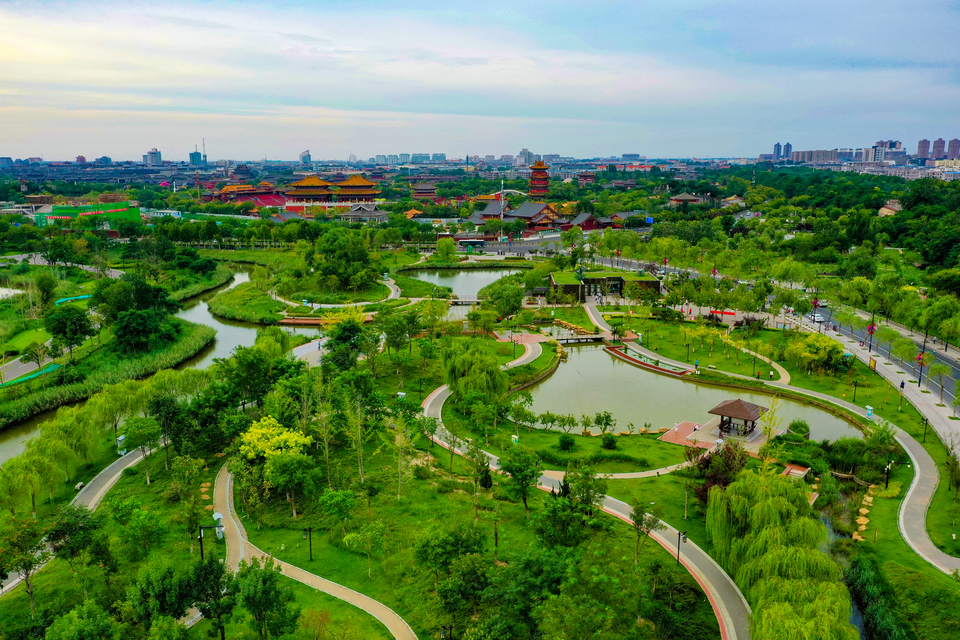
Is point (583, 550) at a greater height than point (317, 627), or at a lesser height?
greater

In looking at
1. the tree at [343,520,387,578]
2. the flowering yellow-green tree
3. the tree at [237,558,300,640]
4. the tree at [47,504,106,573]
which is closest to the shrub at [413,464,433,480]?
the flowering yellow-green tree

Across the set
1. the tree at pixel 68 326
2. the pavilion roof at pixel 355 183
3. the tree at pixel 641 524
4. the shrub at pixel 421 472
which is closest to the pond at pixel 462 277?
the tree at pixel 68 326

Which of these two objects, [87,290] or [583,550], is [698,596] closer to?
[583,550]

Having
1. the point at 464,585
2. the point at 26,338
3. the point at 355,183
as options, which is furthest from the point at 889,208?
the point at 26,338

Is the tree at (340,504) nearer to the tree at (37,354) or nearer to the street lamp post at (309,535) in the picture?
the street lamp post at (309,535)

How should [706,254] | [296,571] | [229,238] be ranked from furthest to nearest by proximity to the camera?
[229,238]
[706,254]
[296,571]

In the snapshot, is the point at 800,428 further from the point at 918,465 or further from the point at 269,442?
the point at 269,442

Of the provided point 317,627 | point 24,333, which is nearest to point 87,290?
point 24,333
